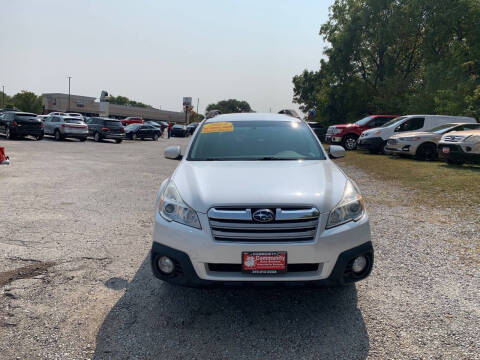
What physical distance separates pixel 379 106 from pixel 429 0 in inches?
326

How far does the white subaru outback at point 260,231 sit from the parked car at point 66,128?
2324 centimetres

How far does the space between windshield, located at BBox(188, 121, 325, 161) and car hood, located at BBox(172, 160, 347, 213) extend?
269mm

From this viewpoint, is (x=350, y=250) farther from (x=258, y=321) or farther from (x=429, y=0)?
(x=429, y=0)

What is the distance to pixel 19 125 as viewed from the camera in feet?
71.2

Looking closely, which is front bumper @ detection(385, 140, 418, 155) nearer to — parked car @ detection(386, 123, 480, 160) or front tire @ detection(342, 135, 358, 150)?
parked car @ detection(386, 123, 480, 160)

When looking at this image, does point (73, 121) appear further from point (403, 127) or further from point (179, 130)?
point (179, 130)

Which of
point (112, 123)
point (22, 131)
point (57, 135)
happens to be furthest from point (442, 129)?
point (57, 135)

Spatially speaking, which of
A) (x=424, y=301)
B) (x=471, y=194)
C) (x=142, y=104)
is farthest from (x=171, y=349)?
(x=142, y=104)

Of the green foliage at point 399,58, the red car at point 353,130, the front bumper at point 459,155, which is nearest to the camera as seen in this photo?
the front bumper at point 459,155

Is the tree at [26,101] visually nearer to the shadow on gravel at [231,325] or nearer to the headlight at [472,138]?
the headlight at [472,138]

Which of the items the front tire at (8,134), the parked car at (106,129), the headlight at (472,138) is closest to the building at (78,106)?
the parked car at (106,129)

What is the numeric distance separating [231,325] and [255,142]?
79.6 inches

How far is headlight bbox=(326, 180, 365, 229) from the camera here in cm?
286

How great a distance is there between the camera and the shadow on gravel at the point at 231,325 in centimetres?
255
